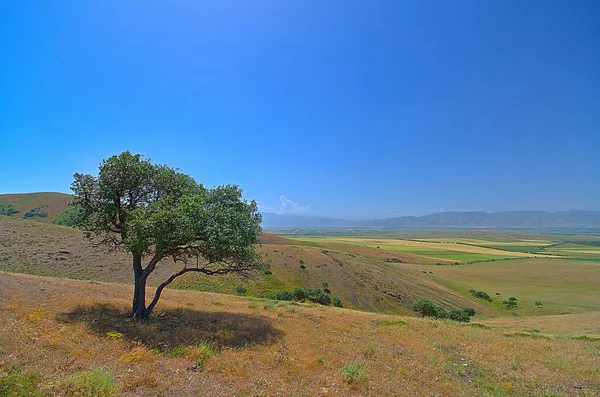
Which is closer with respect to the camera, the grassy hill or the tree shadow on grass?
the tree shadow on grass

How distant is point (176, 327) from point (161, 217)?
661 centimetres

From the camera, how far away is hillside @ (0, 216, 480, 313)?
4819cm

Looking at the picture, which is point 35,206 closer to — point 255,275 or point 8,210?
point 8,210

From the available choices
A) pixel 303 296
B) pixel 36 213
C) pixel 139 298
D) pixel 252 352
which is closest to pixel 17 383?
pixel 252 352

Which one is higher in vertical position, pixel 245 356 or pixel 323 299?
pixel 245 356

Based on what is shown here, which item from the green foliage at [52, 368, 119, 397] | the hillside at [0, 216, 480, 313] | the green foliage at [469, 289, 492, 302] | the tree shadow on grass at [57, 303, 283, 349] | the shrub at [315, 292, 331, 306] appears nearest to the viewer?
the green foliage at [52, 368, 119, 397]

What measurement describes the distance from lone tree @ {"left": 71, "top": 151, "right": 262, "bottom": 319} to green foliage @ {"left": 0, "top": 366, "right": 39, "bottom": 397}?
7762 millimetres

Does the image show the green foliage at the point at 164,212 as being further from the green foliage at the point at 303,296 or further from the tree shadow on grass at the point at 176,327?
the green foliage at the point at 303,296

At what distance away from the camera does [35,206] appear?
502ft

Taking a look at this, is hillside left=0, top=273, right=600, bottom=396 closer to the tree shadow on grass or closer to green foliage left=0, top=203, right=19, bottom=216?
the tree shadow on grass

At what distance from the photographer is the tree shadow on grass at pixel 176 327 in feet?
51.3

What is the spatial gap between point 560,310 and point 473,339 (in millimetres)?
61629

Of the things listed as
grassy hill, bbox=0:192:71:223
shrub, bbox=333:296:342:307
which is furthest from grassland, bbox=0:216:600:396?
grassy hill, bbox=0:192:71:223

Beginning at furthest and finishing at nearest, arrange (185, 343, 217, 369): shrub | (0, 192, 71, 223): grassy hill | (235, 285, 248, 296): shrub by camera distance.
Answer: (0, 192, 71, 223): grassy hill < (235, 285, 248, 296): shrub < (185, 343, 217, 369): shrub
